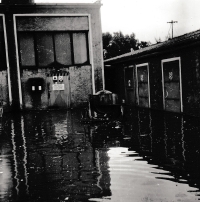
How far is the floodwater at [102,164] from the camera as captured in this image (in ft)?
16.1

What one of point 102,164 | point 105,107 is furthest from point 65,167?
point 105,107

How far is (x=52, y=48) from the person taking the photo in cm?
1911

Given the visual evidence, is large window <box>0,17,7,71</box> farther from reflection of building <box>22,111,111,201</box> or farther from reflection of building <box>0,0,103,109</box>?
reflection of building <box>22,111,111,201</box>

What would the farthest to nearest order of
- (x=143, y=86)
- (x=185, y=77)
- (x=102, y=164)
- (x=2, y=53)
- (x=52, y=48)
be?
(x=52, y=48) → (x=2, y=53) → (x=143, y=86) → (x=185, y=77) → (x=102, y=164)

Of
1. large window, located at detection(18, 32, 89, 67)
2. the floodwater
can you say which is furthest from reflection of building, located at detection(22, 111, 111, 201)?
large window, located at detection(18, 32, 89, 67)

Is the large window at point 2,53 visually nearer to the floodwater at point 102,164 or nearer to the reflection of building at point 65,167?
the floodwater at point 102,164

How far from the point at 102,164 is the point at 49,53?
13.5 meters

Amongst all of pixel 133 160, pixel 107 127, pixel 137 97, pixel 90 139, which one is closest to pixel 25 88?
pixel 137 97

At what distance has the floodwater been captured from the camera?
4.89 meters

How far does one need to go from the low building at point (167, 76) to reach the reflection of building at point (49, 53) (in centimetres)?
223

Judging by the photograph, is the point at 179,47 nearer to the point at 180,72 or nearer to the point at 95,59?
the point at 180,72

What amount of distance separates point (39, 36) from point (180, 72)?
28.5 ft

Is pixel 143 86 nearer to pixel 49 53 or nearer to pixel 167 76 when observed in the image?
pixel 167 76

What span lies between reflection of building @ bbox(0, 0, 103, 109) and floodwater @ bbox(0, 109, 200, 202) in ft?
25.6
